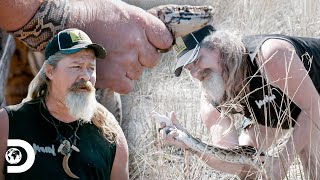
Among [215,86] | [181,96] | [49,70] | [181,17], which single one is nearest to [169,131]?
[215,86]

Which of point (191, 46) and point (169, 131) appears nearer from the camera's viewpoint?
point (169, 131)

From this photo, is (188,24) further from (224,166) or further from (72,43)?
(224,166)

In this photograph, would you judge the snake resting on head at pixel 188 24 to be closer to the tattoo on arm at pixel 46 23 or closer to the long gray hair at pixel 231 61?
the long gray hair at pixel 231 61

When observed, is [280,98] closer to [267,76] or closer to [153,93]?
[267,76]

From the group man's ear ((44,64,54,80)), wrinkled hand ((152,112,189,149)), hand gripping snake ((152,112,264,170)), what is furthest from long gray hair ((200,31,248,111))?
man's ear ((44,64,54,80))

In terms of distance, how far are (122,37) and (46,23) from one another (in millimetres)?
340

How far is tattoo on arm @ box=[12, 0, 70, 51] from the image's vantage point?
12.4ft

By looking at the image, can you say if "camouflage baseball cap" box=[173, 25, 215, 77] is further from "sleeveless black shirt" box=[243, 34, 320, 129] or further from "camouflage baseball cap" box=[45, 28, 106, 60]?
"camouflage baseball cap" box=[45, 28, 106, 60]

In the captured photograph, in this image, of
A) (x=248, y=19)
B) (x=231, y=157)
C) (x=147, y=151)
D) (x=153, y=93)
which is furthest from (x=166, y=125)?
(x=248, y=19)

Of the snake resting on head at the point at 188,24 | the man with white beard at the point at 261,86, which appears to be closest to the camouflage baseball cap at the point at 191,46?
the man with white beard at the point at 261,86

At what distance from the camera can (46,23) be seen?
3797 millimetres

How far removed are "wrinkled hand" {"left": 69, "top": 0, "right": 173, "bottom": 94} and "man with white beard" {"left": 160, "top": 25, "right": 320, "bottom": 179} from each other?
29 cm

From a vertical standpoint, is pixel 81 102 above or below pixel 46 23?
below

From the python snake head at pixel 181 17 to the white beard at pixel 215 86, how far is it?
365 mm
